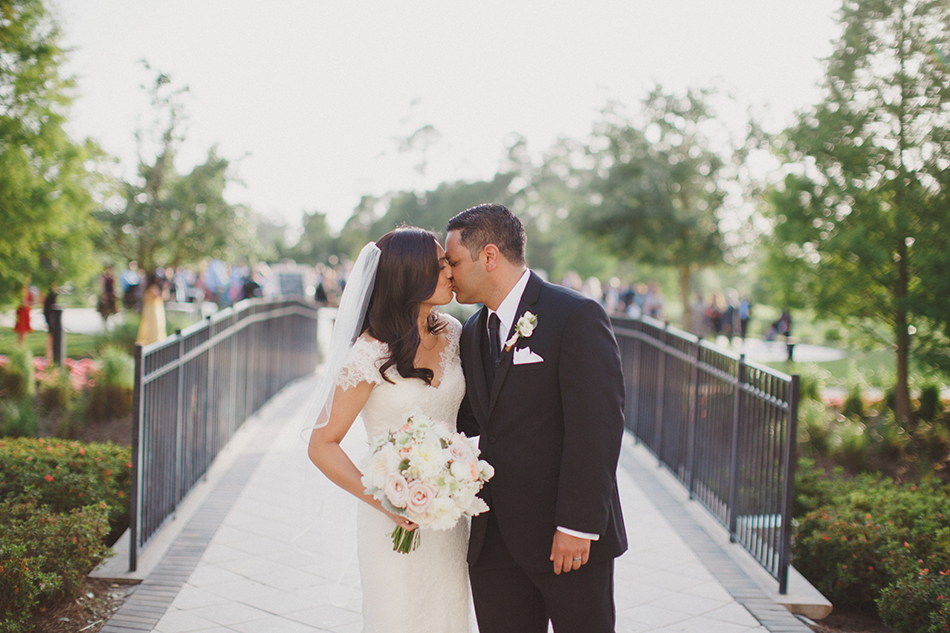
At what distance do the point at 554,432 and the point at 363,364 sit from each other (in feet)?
2.55

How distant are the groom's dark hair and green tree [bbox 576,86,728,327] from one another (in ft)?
73.0

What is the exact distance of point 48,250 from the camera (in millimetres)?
9586

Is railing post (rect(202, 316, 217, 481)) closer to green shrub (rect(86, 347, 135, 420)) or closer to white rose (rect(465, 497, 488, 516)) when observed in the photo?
green shrub (rect(86, 347, 135, 420))

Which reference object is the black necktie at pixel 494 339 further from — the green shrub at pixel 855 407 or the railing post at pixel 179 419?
the green shrub at pixel 855 407

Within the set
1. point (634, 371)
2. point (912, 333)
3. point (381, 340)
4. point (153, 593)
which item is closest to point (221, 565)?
point (153, 593)

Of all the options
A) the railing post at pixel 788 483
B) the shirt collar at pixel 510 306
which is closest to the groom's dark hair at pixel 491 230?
the shirt collar at pixel 510 306

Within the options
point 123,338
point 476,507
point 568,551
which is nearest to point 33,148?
point 123,338

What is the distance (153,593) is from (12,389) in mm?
6417

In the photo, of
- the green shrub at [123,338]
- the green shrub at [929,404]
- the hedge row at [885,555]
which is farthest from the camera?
the green shrub at [123,338]

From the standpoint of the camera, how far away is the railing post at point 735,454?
5418mm

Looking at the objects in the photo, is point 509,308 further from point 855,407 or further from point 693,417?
point 855,407

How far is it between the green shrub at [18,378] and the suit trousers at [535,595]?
8334mm

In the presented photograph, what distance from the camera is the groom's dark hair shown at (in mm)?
2979

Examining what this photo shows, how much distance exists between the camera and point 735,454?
552 cm
